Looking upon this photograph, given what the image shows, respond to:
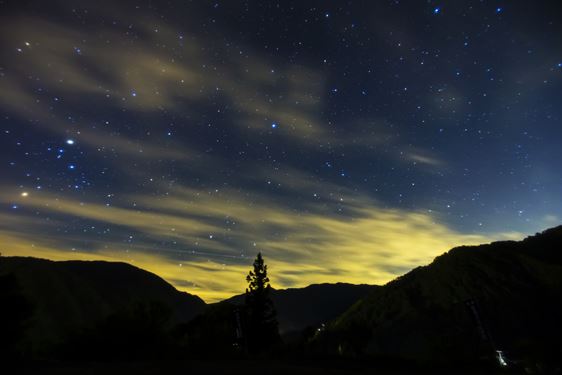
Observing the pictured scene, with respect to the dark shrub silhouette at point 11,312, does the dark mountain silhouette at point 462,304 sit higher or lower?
higher

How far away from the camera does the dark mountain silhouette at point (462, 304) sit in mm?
89794

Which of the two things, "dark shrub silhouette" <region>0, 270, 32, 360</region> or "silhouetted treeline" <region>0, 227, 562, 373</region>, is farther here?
"dark shrub silhouette" <region>0, 270, 32, 360</region>

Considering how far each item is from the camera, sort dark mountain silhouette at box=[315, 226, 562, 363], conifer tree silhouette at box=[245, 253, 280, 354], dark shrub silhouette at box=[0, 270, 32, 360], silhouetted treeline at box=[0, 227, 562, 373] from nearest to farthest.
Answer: silhouetted treeline at box=[0, 227, 562, 373] → dark shrub silhouette at box=[0, 270, 32, 360] → conifer tree silhouette at box=[245, 253, 280, 354] → dark mountain silhouette at box=[315, 226, 562, 363]

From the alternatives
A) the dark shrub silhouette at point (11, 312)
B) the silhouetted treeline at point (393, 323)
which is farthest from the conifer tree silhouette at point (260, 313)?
the dark shrub silhouette at point (11, 312)

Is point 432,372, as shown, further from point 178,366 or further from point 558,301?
point 558,301

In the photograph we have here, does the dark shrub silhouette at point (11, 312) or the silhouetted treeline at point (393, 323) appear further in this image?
the dark shrub silhouette at point (11, 312)

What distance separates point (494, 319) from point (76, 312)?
12402 centimetres

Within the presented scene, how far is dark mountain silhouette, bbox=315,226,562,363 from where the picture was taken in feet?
295

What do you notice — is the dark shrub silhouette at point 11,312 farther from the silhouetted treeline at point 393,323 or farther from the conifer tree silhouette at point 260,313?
the conifer tree silhouette at point 260,313

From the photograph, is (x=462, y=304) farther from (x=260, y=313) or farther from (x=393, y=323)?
(x=260, y=313)

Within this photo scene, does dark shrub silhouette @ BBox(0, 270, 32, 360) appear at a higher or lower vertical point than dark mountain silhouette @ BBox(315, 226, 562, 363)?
lower

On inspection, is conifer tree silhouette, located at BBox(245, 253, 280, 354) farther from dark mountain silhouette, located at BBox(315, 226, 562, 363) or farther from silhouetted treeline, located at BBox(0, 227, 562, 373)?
dark mountain silhouette, located at BBox(315, 226, 562, 363)

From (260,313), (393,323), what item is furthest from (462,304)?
(260,313)

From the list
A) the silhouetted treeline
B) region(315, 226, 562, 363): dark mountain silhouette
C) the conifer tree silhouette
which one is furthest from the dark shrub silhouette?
region(315, 226, 562, 363): dark mountain silhouette
